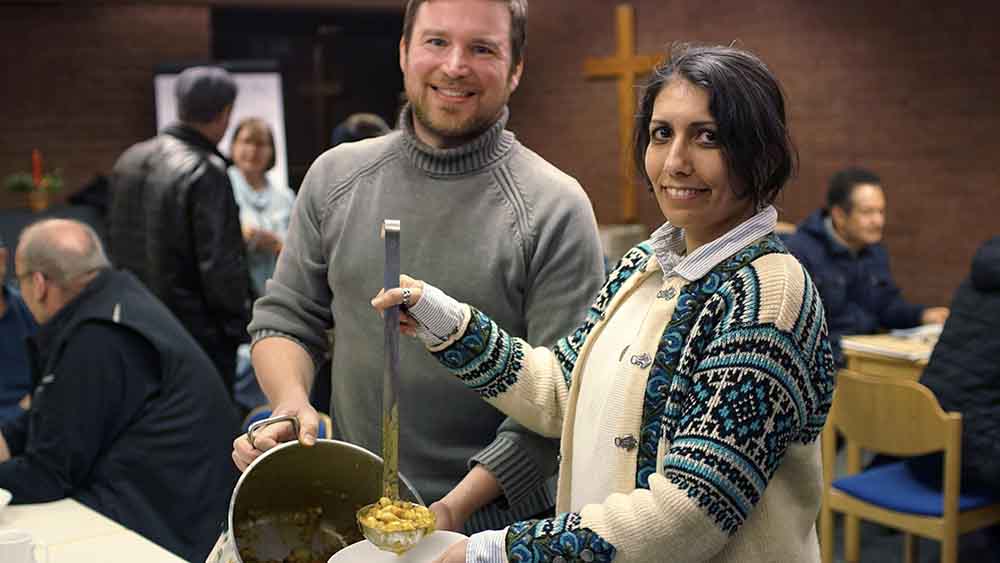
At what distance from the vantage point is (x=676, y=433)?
1247mm

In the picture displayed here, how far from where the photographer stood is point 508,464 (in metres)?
1.63

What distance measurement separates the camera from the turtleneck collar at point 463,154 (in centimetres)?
175

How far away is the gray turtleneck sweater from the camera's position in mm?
1697

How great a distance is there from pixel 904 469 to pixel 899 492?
0.19 m

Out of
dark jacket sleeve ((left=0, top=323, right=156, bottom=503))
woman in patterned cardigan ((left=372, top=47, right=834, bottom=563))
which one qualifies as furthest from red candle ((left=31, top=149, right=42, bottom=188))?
woman in patterned cardigan ((left=372, top=47, right=834, bottom=563))

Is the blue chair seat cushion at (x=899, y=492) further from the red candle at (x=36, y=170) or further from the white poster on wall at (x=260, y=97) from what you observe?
the red candle at (x=36, y=170)

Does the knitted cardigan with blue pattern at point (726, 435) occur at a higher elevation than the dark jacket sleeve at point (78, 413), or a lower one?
higher

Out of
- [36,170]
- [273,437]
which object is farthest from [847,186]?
[36,170]

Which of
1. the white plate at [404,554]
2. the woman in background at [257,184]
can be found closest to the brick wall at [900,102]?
the woman in background at [257,184]

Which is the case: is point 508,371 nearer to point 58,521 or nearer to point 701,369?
point 701,369

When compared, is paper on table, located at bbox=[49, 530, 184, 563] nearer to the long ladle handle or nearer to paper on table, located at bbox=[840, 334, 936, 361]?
the long ladle handle

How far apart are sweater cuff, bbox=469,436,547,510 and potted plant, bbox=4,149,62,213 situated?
6370 millimetres

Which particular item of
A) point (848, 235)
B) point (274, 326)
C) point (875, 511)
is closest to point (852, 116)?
point (848, 235)

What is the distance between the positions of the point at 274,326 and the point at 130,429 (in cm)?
114
